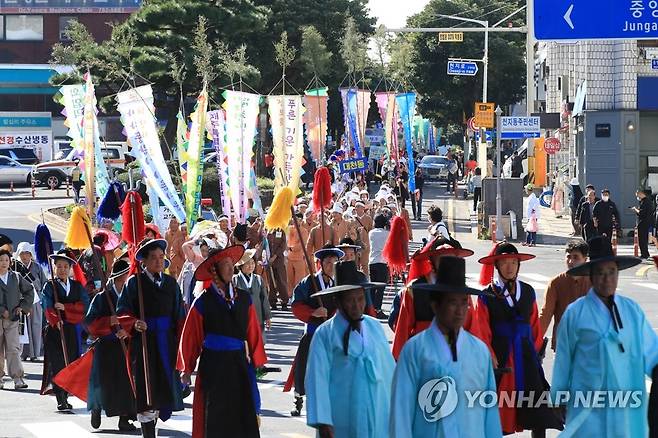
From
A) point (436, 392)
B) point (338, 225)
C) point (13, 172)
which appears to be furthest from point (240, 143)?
point (13, 172)

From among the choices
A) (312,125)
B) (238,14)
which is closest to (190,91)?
(238,14)

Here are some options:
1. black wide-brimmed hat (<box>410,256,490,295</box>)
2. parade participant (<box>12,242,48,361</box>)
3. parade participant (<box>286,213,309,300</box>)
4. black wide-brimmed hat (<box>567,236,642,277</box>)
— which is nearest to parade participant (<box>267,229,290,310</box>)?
parade participant (<box>286,213,309,300</box>)

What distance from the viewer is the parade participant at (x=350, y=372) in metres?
8.07

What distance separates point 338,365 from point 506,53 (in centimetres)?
7533

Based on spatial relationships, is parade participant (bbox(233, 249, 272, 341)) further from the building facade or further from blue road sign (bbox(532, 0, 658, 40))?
the building facade

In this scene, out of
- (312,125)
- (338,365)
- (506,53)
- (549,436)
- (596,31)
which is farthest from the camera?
(506,53)

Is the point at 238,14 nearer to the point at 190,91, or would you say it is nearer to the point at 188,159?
the point at 190,91

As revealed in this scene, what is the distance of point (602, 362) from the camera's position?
837 centimetres

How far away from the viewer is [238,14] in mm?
46062

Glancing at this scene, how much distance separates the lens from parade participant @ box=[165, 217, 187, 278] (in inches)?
822

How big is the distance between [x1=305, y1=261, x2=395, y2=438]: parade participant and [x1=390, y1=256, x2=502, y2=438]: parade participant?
86 centimetres

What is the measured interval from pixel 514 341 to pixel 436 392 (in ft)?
11.2

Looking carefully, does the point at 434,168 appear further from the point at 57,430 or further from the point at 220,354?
the point at 220,354

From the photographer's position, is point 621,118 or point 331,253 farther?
point 621,118
